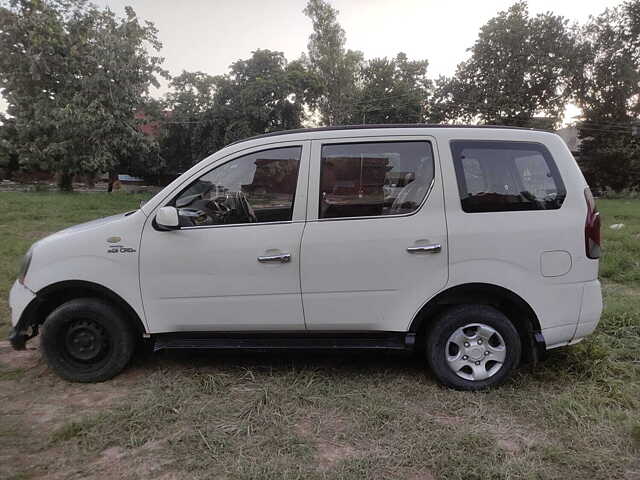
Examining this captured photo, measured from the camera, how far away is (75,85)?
22812mm

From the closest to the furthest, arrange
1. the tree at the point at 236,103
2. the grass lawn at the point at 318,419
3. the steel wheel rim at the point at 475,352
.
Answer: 1. the grass lawn at the point at 318,419
2. the steel wheel rim at the point at 475,352
3. the tree at the point at 236,103

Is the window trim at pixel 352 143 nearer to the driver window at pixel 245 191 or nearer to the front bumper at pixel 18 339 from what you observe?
the driver window at pixel 245 191

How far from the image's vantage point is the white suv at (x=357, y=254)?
3176 millimetres

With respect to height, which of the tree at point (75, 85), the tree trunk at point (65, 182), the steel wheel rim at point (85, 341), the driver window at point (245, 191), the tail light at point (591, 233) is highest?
the tree at point (75, 85)

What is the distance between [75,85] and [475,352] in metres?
25.2

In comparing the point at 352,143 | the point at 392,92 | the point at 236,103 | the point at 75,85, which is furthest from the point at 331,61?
the point at 352,143

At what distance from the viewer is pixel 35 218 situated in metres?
13.4

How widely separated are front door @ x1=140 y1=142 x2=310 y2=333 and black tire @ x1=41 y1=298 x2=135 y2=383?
0.94ft

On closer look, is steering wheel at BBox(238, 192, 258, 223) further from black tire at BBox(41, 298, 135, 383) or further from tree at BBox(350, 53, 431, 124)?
tree at BBox(350, 53, 431, 124)

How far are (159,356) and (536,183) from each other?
335 centimetres

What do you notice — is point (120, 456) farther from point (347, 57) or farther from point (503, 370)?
point (347, 57)

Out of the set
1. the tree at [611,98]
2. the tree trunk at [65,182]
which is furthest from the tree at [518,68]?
the tree trunk at [65,182]

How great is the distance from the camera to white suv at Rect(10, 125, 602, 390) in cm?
318

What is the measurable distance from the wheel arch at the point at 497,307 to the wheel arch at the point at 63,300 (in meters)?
2.12
